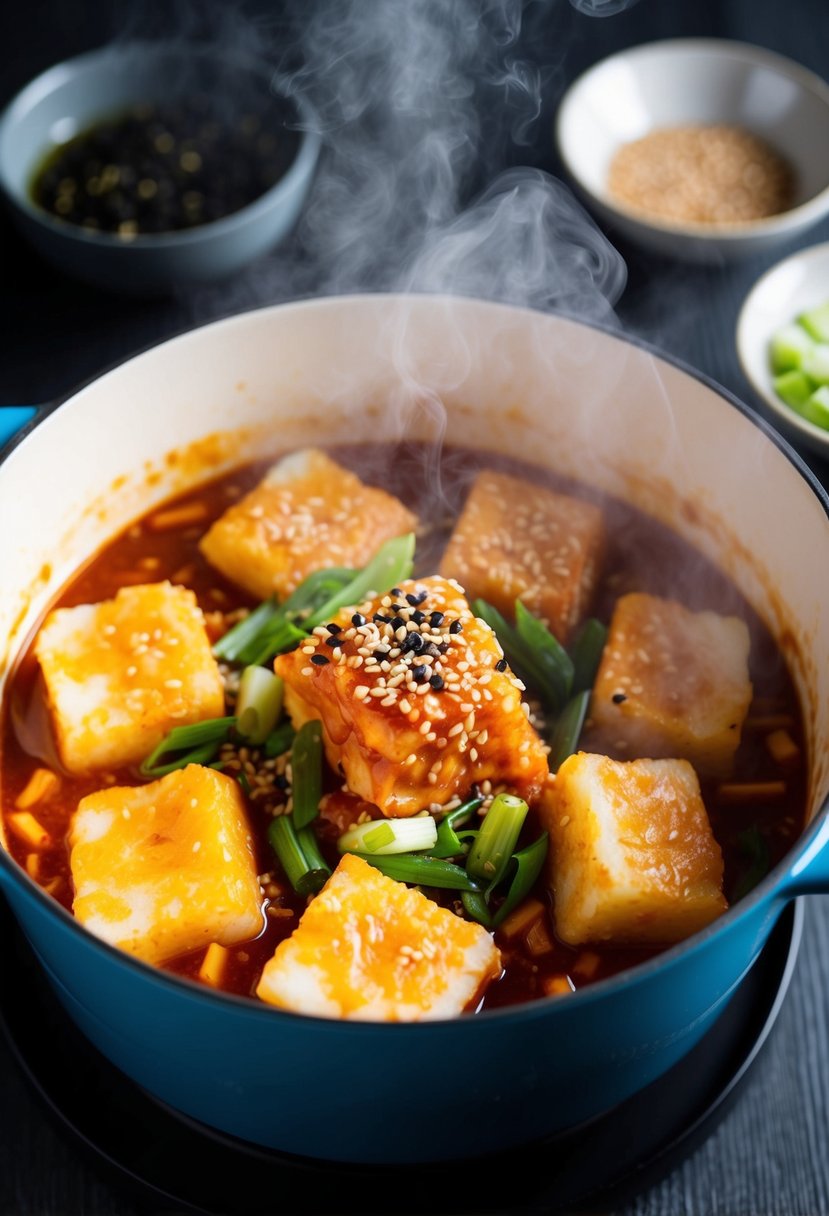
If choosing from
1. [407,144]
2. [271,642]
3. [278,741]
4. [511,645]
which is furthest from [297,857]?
[407,144]

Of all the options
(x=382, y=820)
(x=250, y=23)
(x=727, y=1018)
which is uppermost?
(x=250, y=23)

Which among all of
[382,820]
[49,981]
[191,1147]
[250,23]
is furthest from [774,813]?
[250,23]

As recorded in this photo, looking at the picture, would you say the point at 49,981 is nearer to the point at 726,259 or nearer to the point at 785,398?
the point at 785,398

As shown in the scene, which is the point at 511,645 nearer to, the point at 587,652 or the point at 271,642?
the point at 587,652

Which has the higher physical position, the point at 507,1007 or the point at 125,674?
the point at 507,1007

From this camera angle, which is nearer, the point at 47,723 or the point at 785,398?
the point at 47,723

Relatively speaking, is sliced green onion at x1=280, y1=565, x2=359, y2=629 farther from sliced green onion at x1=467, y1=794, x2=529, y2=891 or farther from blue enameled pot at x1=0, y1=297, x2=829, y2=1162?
sliced green onion at x1=467, y1=794, x2=529, y2=891
